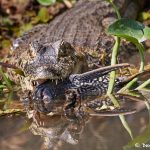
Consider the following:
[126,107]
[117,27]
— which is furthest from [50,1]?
[126,107]

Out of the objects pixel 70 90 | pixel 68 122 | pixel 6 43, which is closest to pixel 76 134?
pixel 68 122

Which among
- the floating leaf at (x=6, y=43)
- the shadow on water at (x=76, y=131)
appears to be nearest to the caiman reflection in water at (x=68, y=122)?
the shadow on water at (x=76, y=131)

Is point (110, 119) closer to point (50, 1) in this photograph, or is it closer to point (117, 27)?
point (117, 27)

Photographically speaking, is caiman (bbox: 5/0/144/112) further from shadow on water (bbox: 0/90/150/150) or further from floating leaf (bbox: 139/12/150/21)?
shadow on water (bbox: 0/90/150/150)

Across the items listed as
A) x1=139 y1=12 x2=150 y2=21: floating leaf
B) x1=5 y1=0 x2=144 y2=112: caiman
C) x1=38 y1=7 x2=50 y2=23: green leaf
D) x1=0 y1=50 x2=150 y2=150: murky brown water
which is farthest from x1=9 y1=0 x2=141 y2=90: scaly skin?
x1=0 y1=50 x2=150 y2=150: murky brown water

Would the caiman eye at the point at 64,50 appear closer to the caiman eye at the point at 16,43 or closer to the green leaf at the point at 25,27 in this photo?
the caiman eye at the point at 16,43

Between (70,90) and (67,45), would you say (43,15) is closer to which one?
(67,45)
